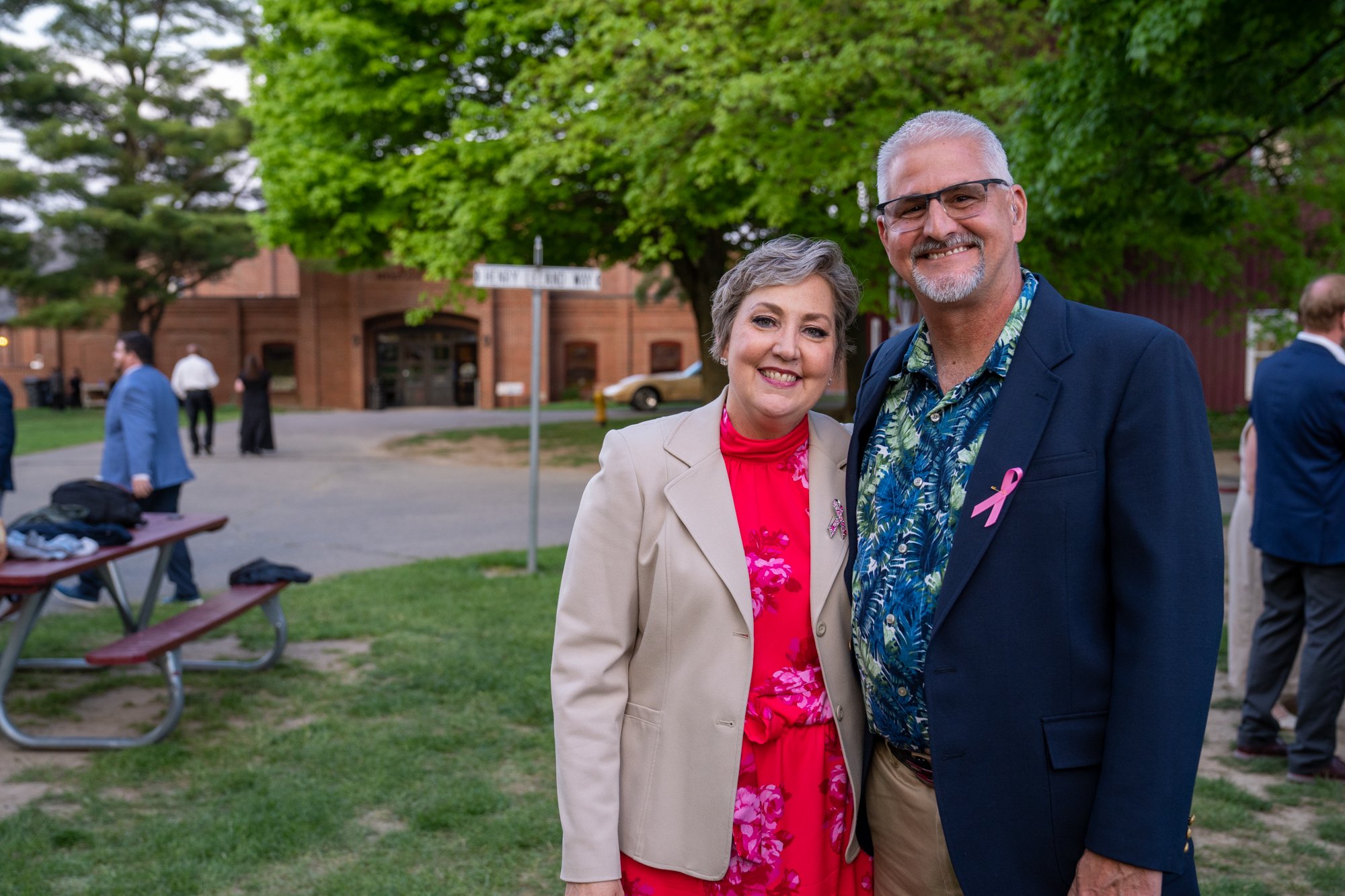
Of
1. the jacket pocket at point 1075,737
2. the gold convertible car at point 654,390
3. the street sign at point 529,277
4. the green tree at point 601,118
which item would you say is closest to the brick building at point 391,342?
the gold convertible car at point 654,390

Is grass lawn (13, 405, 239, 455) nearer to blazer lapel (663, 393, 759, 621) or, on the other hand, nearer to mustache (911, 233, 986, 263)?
blazer lapel (663, 393, 759, 621)

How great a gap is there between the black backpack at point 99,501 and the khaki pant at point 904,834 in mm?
5191

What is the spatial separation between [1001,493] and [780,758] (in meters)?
0.71

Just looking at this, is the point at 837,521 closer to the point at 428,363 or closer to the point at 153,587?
the point at 153,587

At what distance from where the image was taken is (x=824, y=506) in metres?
2.23

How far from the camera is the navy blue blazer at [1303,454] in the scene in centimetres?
448

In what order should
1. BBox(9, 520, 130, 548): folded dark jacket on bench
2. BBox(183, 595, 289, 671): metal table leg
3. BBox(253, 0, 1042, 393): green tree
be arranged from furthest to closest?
BBox(253, 0, 1042, 393): green tree < BBox(183, 595, 289, 671): metal table leg < BBox(9, 520, 130, 548): folded dark jacket on bench

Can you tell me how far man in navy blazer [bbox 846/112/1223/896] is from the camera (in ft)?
5.83

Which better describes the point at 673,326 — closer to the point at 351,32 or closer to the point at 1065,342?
the point at 351,32

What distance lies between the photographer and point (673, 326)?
1732 inches

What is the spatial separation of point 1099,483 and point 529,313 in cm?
4053

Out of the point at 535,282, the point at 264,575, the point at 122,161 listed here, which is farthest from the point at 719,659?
the point at 122,161

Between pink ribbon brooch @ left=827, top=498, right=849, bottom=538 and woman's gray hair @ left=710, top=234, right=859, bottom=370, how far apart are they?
0.96 ft

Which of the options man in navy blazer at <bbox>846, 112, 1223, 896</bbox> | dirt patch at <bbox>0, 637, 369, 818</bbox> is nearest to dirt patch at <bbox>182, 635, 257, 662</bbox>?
dirt patch at <bbox>0, 637, 369, 818</bbox>
